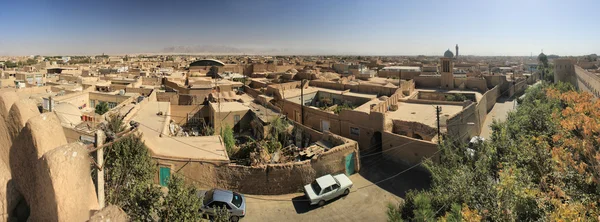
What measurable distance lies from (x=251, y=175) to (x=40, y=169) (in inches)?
306

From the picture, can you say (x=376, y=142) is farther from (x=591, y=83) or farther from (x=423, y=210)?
(x=591, y=83)

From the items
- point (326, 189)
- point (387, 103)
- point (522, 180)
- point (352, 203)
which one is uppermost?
point (387, 103)

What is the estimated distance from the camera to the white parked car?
11156 millimetres

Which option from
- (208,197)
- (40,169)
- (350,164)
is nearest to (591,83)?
(350,164)

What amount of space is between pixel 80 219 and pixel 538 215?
29.3ft

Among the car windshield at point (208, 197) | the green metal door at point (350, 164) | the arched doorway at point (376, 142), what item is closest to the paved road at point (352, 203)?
the green metal door at point (350, 164)

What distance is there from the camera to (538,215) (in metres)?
7.08

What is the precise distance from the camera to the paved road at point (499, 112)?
2359 cm

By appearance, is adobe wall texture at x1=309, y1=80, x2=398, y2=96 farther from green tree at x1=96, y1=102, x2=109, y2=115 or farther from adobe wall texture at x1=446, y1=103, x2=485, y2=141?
green tree at x1=96, y1=102, x2=109, y2=115

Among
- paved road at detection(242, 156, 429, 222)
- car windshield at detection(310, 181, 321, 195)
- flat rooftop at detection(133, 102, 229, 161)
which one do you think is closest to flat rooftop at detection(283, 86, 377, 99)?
paved road at detection(242, 156, 429, 222)

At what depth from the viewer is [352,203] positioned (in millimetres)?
11547

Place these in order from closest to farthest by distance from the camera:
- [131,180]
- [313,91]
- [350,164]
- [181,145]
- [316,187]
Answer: [131,180]
[316,187]
[181,145]
[350,164]
[313,91]

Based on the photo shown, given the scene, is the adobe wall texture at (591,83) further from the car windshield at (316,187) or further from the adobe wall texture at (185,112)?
the adobe wall texture at (185,112)

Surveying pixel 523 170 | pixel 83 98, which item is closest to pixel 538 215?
pixel 523 170
